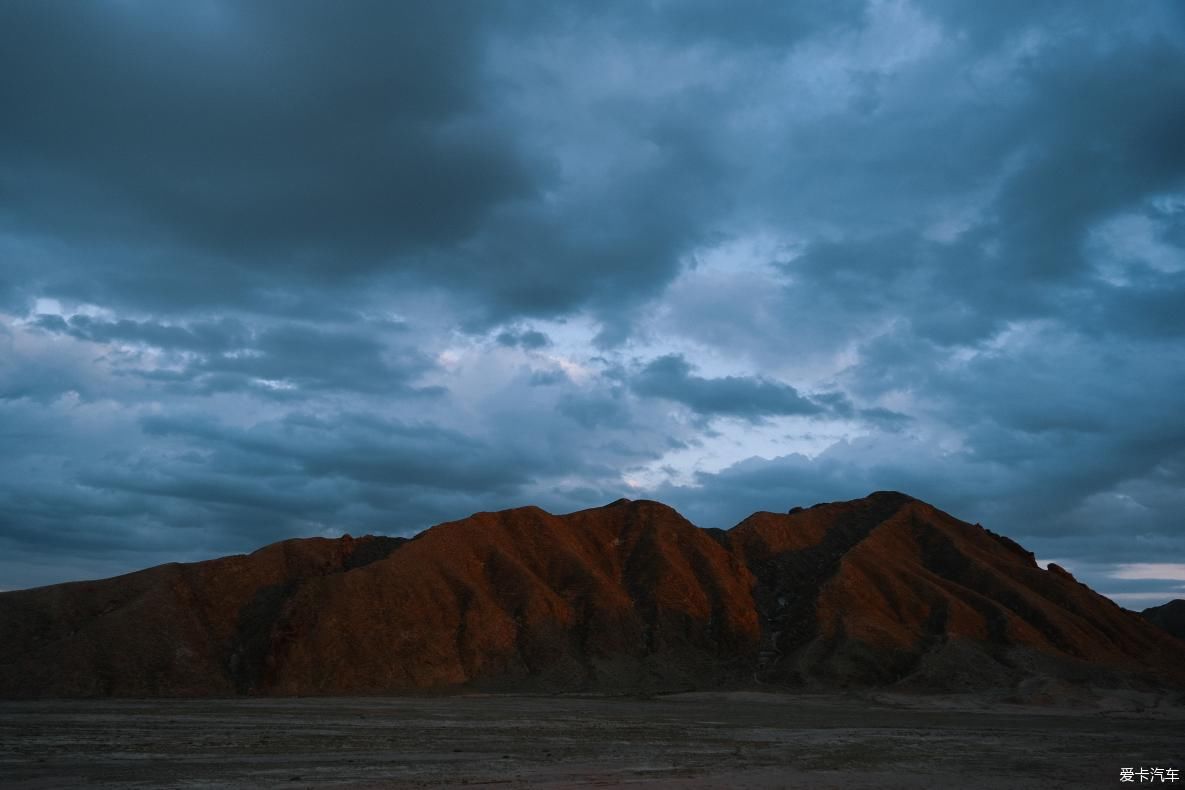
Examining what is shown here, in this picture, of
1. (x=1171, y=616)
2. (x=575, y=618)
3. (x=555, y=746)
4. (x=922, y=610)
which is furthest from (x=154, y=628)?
(x=1171, y=616)

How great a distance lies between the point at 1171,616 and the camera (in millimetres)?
140875

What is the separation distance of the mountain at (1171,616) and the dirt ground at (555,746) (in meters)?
94.1

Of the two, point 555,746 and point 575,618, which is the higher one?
point 575,618

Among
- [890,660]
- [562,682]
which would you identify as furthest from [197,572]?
[890,660]

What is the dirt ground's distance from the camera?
23.2m

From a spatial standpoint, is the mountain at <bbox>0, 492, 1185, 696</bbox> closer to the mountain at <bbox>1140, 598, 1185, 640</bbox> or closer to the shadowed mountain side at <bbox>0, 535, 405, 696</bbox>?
the shadowed mountain side at <bbox>0, 535, 405, 696</bbox>

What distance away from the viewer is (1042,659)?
257 feet

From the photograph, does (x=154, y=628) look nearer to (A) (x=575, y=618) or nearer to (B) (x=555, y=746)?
(A) (x=575, y=618)

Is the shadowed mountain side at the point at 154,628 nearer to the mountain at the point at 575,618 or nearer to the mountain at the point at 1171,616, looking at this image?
the mountain at the point at 575,618

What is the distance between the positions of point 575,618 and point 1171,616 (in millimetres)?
109335

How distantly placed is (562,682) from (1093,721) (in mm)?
41357

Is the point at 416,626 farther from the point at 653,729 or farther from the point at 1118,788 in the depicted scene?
the point at 1118,788

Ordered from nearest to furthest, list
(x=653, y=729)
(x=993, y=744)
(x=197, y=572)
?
(x=993, y=744), (x=653, y=729), (x=197, y=572)

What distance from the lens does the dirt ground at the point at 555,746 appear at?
23250mm
